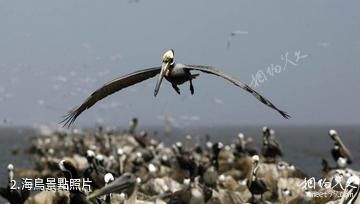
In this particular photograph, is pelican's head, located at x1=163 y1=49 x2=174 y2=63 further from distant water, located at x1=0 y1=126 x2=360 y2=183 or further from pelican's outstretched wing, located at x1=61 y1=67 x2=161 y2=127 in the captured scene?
distant water, located at x1=0 y1=126 x2=360 y2=183

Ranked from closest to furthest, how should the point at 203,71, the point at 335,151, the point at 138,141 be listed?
1. the point at 203,71
2. the point at 335,151
3. the point at 138,141

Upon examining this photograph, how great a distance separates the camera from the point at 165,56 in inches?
396

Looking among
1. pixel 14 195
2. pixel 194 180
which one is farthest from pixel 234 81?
pixel 194 180

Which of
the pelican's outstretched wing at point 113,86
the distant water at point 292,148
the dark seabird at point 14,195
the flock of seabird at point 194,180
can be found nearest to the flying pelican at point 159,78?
the pelican's outstretched wing at point 113,86

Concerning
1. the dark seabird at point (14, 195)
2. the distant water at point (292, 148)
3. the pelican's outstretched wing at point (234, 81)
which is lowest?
the dark seabird at point (14, 195)

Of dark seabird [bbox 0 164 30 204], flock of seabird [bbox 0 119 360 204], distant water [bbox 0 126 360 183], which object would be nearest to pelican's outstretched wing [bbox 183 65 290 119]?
flock of seabird [bbox 0 119 360 204]

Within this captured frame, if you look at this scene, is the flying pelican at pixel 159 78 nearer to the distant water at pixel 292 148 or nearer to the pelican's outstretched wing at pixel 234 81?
the pelican's outstretched wing at pixel 234 81

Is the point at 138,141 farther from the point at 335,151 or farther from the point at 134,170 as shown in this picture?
the point at 335,151

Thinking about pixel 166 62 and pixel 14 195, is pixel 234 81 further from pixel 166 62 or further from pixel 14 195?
pixel 14 195

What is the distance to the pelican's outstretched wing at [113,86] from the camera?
10156 millimetres

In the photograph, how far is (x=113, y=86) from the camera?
10383 mm

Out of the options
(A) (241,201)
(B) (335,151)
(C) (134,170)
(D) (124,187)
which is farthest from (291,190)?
(D) (124,187)

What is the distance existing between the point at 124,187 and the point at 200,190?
6.97m

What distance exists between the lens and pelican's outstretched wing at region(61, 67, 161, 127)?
10.2 m
